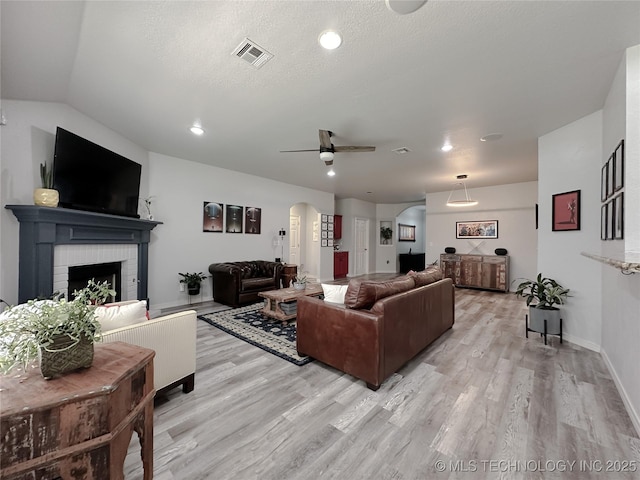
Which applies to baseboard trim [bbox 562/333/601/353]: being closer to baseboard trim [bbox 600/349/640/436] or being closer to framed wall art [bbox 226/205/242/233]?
baseboard trim [bbox 600/349/640/436]

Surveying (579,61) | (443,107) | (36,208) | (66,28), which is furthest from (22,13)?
(579,61)

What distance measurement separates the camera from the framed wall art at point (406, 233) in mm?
10961

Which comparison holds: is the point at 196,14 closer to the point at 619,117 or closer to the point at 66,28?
the point at 66,28

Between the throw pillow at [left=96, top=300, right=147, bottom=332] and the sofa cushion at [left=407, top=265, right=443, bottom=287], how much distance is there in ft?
8.63

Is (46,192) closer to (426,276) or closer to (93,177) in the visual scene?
(93,177)

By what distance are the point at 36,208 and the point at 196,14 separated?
8.04 ft

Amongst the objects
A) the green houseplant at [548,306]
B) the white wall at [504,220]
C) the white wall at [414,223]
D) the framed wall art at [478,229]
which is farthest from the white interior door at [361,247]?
the green houseplant at [548,306]

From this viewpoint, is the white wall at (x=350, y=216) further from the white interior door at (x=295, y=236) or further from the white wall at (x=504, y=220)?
the white wall at (x=504, y=220)

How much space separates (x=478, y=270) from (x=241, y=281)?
5.87 metres

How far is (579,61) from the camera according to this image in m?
2.19

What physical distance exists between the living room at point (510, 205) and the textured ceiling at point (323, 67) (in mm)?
222

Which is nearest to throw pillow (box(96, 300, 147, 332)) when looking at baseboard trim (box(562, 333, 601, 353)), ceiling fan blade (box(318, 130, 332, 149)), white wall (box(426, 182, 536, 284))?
ceiling fan blade (box(318, 130, 332, 149))

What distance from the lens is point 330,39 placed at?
Result: 194 cm

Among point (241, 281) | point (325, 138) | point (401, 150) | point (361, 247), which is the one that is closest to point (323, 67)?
point (325, 138)
